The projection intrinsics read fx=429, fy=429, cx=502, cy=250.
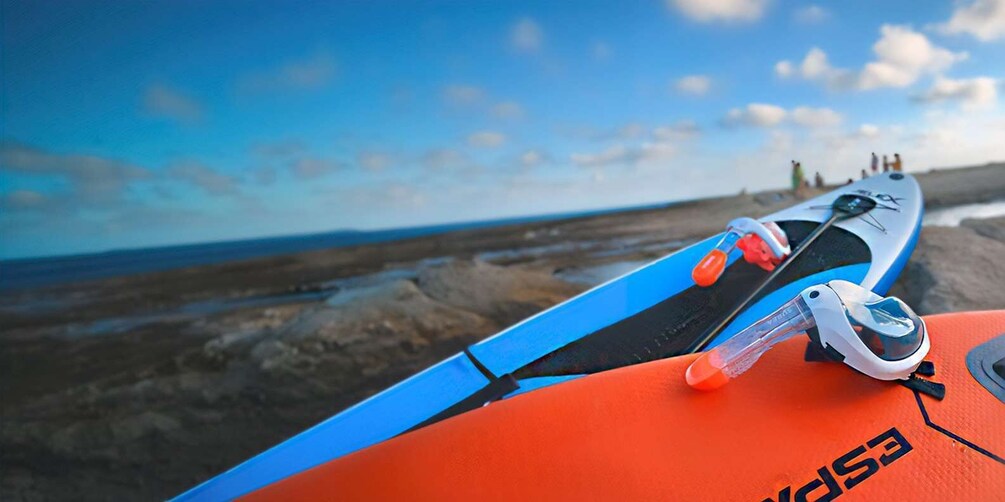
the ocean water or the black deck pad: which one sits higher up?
the ocean water

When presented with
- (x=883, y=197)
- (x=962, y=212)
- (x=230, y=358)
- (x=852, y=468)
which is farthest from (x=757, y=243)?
(x=962, y=212)

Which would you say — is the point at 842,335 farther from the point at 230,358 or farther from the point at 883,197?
the point at 230,358

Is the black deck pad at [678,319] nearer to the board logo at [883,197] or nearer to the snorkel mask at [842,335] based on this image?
the board logo at [883,197]

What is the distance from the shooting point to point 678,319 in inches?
120

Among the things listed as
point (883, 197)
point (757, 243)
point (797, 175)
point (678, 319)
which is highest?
point (797, 175)

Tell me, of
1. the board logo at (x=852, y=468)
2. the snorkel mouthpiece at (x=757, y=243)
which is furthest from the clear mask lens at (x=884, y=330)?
the snorkel mouthpiece at (x=757, y=243)

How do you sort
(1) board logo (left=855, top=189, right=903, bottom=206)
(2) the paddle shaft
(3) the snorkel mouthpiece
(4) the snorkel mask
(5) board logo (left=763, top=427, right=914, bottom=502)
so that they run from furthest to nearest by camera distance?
1. (1) board logo (left=855, top=189, right=903, bottom=206)
2. (3) the snorkel mouthpiece
3. (2) the paddle shaft
4. (4) the snorkel mask
5. (5) board logo (left=763, top=427, right=914, bottom=502)

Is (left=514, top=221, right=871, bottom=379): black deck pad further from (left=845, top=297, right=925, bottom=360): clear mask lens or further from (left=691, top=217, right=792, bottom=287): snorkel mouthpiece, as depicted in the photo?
(left=845, top=297, right=925, bottom=360): clear mask lens

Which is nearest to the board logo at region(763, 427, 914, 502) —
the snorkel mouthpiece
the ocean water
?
the snorkel mouthpiece

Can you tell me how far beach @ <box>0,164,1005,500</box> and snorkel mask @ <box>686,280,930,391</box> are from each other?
337 centimetres

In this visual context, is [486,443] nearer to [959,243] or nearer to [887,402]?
[887,402]

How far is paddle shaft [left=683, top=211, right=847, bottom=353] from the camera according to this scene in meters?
2.77

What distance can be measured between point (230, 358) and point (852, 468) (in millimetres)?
5661

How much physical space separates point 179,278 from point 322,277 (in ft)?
21.7
